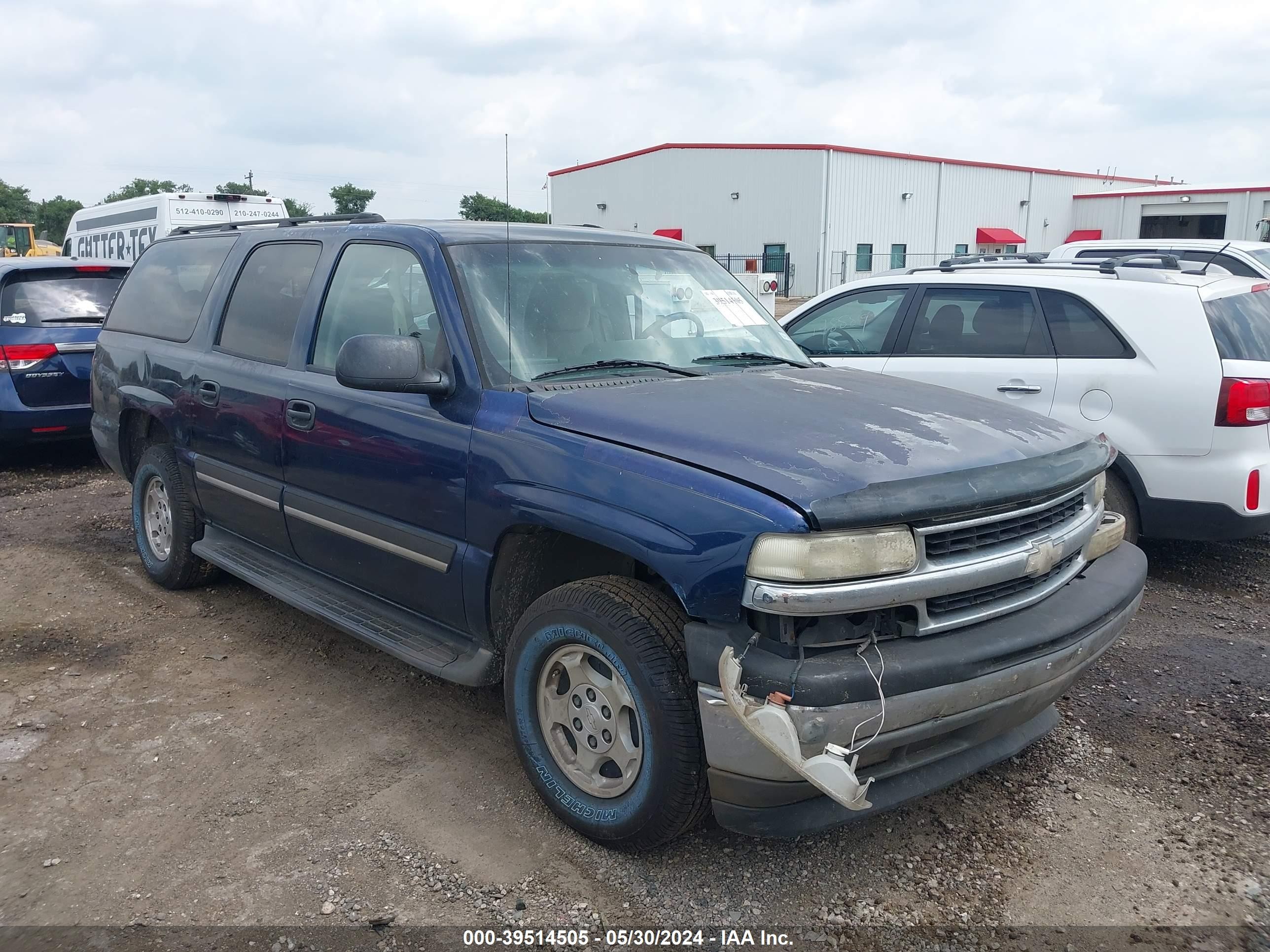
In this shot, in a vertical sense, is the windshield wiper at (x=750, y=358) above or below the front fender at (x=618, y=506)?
above

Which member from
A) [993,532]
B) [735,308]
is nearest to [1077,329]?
[735,308]

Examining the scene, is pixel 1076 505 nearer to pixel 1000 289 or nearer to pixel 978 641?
pixel 978 641

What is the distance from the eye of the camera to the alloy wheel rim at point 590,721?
2.88m

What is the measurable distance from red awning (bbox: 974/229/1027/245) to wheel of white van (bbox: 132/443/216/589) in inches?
1751

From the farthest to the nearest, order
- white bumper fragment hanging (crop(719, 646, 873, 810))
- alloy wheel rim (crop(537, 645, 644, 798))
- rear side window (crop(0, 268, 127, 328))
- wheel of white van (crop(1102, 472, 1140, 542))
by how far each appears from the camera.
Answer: rear side window (crop(0, 268, 127, 328))
wheel of white van (crop(1102, 472, 1140, 542))
alloy wheel rim (crop(537, 645, 644, 798))
white bumper fragment hanging (crop(719, 646, 873, 810))

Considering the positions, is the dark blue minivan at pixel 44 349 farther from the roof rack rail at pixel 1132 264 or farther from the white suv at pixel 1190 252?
the white suv at pixel 1190 252

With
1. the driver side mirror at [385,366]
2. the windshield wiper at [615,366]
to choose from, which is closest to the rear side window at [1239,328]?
the windshield wiper at [615,366]

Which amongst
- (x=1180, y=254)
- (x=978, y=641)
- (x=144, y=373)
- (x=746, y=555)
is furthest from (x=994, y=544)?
(x=1180, y=254)

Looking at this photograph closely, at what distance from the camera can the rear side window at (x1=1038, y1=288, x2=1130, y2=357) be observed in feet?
17.8

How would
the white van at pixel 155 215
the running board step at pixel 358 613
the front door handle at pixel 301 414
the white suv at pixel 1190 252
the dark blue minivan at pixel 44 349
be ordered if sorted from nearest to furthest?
the running board step at pixel 358 613
the front door handle at pixel 301 414
the dark blue minivan at pixel 44 349
the white suv at pixel 1190 252
the white van at pixel 155 215

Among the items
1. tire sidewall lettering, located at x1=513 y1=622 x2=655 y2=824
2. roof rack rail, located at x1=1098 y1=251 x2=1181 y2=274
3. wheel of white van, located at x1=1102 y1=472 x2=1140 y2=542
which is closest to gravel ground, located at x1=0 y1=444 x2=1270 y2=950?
tire sidewall lettering, located at x1=513 y1=622 x2=655 y2=824

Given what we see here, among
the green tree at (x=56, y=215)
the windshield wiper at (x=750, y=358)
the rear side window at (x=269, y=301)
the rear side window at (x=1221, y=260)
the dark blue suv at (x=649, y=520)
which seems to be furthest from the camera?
the green tree at (x=56, y=215)

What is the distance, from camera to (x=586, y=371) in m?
3.50

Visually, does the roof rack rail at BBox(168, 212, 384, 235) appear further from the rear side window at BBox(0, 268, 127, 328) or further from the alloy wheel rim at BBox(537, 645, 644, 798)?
the rear side window at BBox(0, 268, 127, 328)
